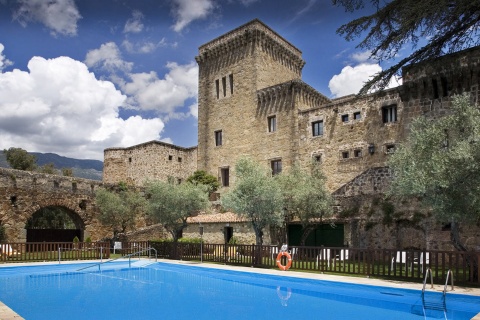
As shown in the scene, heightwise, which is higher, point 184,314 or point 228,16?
point 228,16

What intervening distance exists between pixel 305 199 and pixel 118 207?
13.6 metres

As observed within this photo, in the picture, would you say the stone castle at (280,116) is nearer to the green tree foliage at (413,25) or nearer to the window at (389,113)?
the window at (389,113)

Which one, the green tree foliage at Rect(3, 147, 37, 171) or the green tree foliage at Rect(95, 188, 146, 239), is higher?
the green tree foliage at Rect(3, 147, 37, 171)

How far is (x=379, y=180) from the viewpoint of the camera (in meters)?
21.2

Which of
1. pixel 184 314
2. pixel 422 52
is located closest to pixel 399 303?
pixel 184 314

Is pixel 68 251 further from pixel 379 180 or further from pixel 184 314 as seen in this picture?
pixel 379 180

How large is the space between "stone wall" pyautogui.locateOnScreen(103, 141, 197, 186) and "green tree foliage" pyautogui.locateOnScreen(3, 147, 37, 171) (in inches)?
442

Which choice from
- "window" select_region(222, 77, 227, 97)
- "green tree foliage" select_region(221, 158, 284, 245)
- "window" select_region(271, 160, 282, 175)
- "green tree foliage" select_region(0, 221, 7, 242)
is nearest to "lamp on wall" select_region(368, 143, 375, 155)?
"window" select_region(271, 160, 282, 175)

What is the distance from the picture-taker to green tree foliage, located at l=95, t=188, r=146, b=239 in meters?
27.7

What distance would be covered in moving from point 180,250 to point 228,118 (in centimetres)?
1567

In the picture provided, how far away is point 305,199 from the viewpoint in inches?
780

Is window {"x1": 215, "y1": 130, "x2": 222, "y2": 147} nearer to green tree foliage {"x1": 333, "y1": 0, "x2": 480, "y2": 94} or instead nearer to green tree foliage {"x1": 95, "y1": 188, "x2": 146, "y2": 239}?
green tree foliage {"x1": 95, "y1": 188, "x2": 146, "y2": 239}

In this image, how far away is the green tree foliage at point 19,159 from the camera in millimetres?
46906

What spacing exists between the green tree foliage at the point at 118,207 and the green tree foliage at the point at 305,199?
1177 cm
